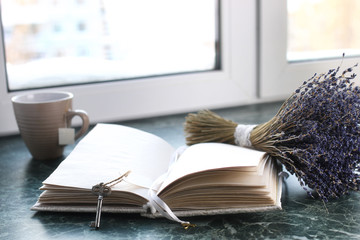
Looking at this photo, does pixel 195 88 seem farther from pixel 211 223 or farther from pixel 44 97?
pixel 211 223

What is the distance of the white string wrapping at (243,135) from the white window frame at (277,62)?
628mm

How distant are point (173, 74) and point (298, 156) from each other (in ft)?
2.52

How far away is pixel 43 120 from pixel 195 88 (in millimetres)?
577

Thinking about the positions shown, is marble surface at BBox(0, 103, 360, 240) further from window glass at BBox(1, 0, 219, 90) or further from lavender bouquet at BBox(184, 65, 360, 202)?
window glass at BBox(1, 0, 219, 90)

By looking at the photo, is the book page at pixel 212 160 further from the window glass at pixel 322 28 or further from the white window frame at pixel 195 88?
the window glass at pixel 322 28

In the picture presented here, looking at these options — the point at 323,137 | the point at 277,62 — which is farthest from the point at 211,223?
the point at 277,62

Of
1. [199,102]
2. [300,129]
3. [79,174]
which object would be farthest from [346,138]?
[199,102]

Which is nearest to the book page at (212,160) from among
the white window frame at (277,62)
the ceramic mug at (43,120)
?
the ceramic mug at (43,120)

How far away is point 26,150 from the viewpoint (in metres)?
1.25

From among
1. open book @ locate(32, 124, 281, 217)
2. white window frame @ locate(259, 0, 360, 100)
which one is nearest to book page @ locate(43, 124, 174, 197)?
open book @ locate(32, 124, 281, 217)

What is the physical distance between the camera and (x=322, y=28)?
5.42 feet

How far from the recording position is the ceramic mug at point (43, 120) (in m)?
1.08

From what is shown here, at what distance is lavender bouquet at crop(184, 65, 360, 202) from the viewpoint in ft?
2.71

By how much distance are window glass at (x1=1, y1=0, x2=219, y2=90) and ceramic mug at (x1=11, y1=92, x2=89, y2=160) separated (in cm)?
26
